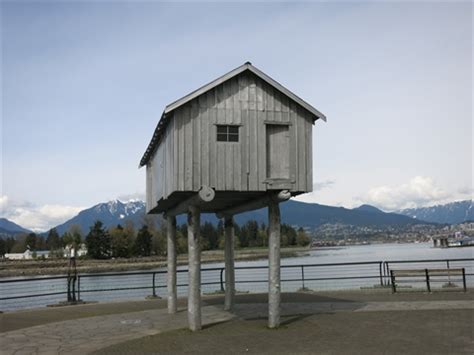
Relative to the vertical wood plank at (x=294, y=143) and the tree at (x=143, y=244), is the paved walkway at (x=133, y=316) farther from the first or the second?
the tree at (x=143, y=244)

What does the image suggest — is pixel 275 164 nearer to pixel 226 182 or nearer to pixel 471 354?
pixel 226 182

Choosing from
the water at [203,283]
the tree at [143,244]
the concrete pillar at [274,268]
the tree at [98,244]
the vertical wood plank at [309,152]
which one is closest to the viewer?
the concrete pillar at [274,268]

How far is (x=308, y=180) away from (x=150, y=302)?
9.19m

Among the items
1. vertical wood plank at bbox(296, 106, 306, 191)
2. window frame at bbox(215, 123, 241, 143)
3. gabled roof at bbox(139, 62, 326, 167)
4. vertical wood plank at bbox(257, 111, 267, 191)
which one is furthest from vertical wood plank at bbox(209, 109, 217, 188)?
vertical wood plank at bbox(296, 106, 306, 191)

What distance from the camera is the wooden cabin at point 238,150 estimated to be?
44.8ft

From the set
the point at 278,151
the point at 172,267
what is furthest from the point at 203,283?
the point at 278,151

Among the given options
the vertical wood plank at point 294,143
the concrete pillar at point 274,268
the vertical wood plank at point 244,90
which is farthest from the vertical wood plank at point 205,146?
the vertical wood plank at point 294,143

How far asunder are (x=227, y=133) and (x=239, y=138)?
0.34m

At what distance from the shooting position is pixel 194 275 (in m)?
14.0

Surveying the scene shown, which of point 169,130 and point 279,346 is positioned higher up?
point 169,130

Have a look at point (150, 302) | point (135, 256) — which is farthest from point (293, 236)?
point (150, 302)

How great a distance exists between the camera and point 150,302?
20.5 m

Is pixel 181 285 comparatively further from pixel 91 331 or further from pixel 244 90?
pixel 244 90

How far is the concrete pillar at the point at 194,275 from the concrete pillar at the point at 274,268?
1.89m
